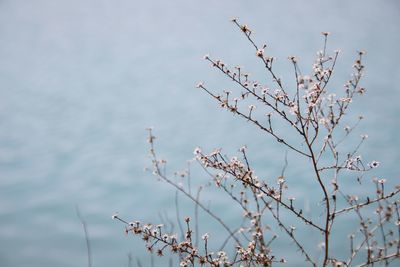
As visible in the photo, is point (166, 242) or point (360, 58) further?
point (360, 58)

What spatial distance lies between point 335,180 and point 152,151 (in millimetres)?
2948

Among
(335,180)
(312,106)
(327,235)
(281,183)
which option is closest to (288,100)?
(312,106)

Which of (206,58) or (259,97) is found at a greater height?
(206,58)

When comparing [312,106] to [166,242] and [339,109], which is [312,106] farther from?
[166,242]

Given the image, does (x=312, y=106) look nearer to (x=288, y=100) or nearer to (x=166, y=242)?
(x=288, y=100)

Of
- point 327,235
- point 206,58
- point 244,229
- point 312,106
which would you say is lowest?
point 327,235

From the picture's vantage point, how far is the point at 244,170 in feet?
13.7

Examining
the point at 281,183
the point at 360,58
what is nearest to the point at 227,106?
the point at 281,183

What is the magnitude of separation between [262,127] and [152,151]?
2683 mm

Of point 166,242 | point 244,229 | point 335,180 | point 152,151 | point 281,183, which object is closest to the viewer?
point 166,242

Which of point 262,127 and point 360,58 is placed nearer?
point 262,127

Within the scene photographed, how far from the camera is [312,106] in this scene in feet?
12.2

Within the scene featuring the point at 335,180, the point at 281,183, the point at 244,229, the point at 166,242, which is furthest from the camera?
the point at 244,229

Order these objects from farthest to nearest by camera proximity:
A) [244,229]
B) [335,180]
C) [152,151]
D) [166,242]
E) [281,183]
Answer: [152,151] < [244,229] < [335,180] < [281,183] < [166,242]
